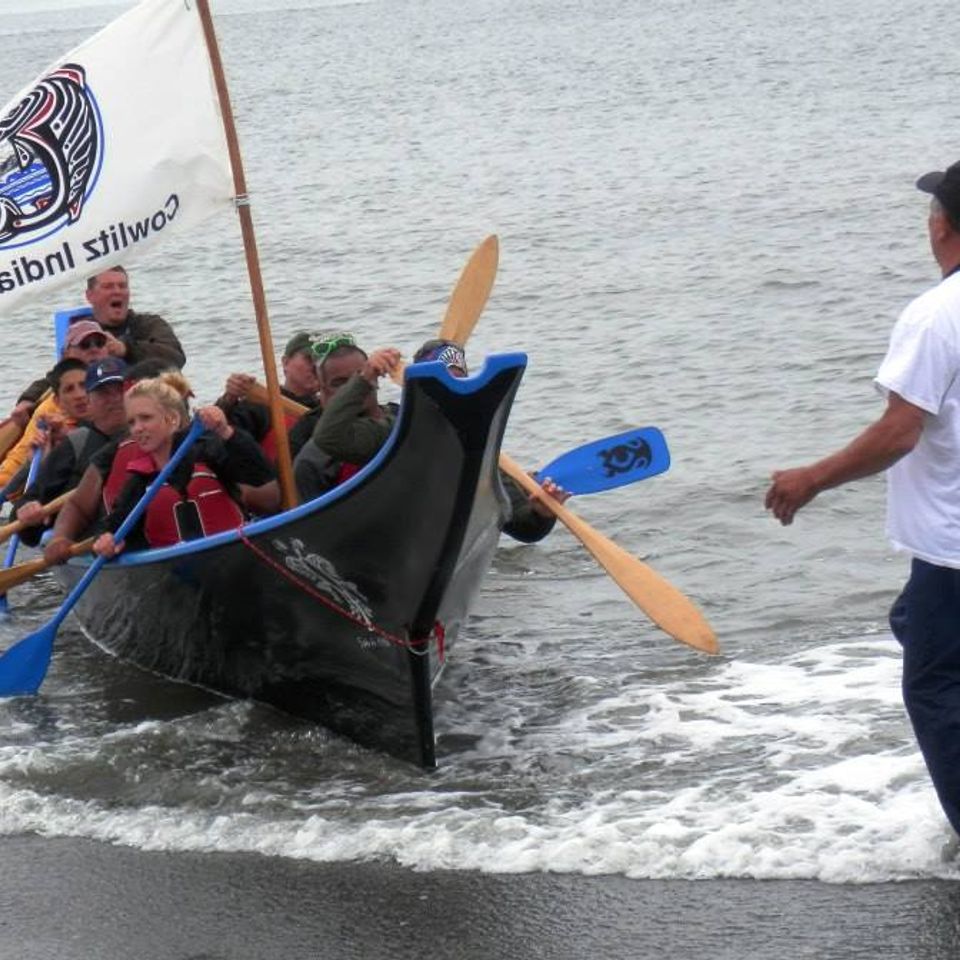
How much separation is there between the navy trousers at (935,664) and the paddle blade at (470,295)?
8.28 feet

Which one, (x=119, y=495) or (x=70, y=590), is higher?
(x=119, y=495)

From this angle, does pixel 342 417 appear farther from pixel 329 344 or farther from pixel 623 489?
pixel 623 489

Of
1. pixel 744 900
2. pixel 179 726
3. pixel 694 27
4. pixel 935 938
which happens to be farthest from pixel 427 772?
pixel 694 27

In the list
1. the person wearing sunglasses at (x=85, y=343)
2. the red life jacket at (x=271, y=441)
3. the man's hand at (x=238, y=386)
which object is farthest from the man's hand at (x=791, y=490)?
the person wearing sunglasses at (x=85, y=343)

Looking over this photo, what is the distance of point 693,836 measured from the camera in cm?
551

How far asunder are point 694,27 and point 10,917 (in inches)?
1581

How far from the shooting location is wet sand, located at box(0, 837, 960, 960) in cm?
480

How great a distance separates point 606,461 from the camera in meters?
6.92

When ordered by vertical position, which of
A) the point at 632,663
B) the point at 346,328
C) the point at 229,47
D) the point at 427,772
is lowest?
the point at 229,47

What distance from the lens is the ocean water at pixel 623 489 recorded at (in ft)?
19.4

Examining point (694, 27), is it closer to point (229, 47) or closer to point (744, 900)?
point (229, 47)

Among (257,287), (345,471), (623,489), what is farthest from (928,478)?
(623,489)

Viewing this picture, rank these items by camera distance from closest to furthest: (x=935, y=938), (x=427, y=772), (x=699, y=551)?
(x=935, y=938)
(x=427, y=772)
(x=699, y=551)

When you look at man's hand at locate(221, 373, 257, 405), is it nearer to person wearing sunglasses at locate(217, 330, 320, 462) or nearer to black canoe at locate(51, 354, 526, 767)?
person wearing sunglasses at locate(217, 330, 320, 462)
